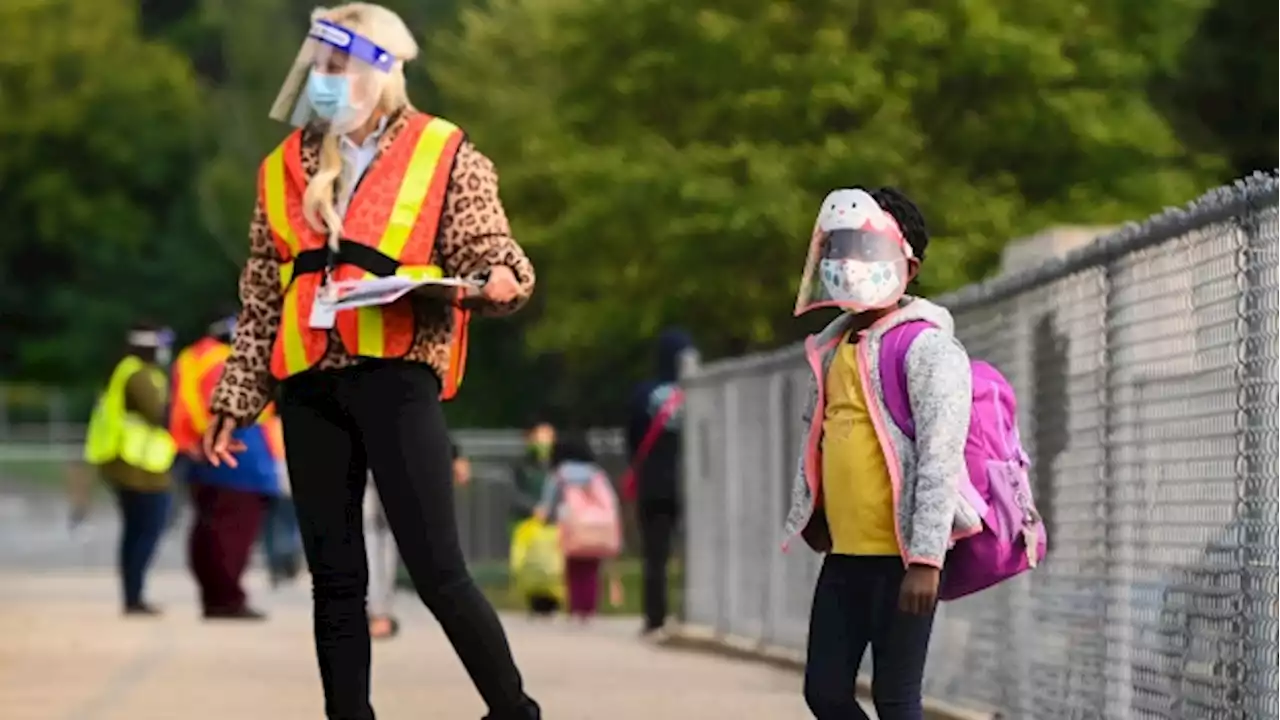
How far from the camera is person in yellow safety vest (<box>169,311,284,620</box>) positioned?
56.3ft

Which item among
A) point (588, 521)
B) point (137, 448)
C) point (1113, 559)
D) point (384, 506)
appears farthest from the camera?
point (588, 521)

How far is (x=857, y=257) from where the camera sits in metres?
6.65

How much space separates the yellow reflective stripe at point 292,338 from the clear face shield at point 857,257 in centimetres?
115

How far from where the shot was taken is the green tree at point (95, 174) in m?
74.0

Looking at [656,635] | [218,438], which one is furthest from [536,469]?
[218,438]

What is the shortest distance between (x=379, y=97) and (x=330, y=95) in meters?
0.11

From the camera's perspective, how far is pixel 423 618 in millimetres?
18453

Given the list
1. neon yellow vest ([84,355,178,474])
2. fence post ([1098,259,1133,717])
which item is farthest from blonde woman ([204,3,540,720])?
neon yellow vest ([84,355,178,474])

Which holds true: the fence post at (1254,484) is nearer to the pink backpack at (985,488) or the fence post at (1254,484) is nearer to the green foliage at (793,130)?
the pink backpack at (985,488)

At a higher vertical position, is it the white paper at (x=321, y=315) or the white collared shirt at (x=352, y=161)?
the white collared shirt at (x=352, y=161)

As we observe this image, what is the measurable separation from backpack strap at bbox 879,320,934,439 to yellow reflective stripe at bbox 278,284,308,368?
1353 millimetres

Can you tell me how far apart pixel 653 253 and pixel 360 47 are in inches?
1323

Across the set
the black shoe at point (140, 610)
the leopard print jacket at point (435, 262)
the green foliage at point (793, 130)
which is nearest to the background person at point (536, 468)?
the black shoe at point (140, 610)

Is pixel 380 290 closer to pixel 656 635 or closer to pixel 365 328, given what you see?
pixel 365 328
